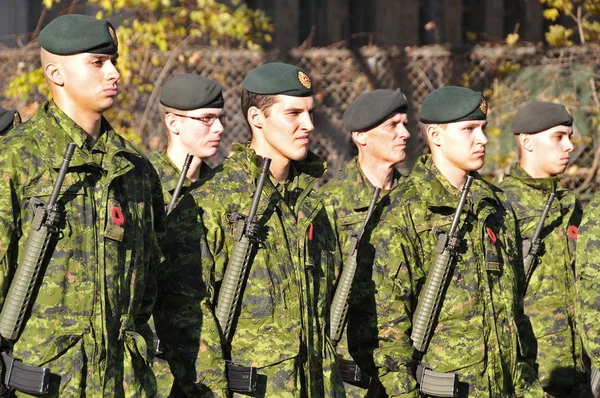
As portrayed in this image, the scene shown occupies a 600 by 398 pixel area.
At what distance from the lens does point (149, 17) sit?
11.7 meters

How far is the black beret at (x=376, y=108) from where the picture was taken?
24.3 ft

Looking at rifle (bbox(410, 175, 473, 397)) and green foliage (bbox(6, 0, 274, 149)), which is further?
green foliage (bbox(6, 0, 274, 149))

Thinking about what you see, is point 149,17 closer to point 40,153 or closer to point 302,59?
point 302,59

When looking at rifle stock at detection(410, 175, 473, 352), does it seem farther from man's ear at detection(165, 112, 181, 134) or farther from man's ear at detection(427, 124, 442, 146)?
man's ear at detection(165, 112, 181, 134)

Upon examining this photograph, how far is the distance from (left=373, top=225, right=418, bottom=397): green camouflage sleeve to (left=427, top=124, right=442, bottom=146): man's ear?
2.34 feet

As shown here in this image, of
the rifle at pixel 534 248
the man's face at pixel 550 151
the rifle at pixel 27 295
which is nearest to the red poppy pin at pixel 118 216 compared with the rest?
the rifle at pixel 27 295

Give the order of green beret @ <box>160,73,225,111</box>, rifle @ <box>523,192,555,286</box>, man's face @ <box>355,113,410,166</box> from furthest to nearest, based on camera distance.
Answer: green beret @ <box>160,73,225,111</box> → rifle @ <box>523,192,555,286</box> → man's face @ <box>355,113,410,166</box>

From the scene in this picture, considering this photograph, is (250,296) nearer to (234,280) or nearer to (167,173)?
(234,280)

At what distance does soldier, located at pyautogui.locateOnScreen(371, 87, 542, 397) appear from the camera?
584 centimetres

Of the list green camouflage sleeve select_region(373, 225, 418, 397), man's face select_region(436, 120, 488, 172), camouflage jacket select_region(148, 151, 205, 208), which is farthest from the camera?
Result: camouflage jacket select_region(148, 151, 205, 208)

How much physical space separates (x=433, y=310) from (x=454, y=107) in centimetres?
120

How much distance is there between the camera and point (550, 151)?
8.37 meters

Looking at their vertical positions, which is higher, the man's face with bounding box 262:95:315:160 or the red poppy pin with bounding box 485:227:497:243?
the man's face with bounding box 262:95:315:160

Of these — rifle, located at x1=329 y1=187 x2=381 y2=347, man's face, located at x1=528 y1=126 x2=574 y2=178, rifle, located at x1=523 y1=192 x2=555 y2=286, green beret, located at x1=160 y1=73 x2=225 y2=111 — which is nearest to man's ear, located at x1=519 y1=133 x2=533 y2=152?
man's face, located at x1=528 y1=126 x2=574 y2=178
